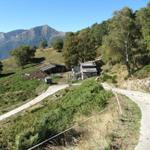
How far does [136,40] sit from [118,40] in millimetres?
4637

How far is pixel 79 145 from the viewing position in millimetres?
17547

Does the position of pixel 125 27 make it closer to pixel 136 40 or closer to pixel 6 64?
pixel 136 40

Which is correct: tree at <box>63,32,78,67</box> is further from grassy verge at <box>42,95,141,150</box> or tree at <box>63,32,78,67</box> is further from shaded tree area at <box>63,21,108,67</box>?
grassy verge at <box>42,95,141,150</box>

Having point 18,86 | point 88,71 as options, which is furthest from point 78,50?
point 18,86

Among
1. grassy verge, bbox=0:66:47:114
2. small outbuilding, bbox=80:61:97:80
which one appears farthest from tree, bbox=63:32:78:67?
grassy verge, bbox=0:66:47:114

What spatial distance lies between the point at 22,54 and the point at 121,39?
88.8 metres

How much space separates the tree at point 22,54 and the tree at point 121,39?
3306 inches

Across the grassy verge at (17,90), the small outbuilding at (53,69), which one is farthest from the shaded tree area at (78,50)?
the grassy verge at (17,90)

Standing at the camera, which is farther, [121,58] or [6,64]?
[6,64]

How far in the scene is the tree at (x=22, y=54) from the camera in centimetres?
15200

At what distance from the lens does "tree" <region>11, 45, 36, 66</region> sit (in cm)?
15200

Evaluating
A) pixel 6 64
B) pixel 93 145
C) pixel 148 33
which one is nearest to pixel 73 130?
pixel 93 145

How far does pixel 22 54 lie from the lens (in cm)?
15375

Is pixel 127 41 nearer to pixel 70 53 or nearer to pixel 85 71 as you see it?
pixel 85 71
